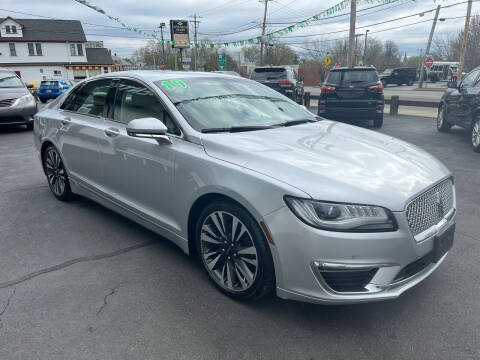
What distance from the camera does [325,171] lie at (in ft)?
8.18

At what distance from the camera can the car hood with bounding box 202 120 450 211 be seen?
2.36m

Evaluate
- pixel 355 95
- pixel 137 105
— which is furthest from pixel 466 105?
pixel 137 105

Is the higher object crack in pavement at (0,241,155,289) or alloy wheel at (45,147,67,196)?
alloy wheel at (45,147,67,196)

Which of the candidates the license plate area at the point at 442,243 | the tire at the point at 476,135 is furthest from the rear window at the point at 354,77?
the license plate area at the point at 442,243

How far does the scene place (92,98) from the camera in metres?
4.37

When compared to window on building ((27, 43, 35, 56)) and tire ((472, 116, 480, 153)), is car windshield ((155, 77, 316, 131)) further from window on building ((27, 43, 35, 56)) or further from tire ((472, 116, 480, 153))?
window on building ((27, 43, 35, 56))

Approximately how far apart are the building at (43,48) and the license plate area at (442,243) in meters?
56.1

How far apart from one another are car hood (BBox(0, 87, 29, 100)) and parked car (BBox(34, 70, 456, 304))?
819cm

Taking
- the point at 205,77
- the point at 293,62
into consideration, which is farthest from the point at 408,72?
the point at 205,77

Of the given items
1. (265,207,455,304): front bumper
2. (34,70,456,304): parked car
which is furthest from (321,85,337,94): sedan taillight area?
(265,207,455,304): front bumper

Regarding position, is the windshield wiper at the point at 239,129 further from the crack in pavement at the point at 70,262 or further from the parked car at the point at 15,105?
the parked car at the point at 15,105

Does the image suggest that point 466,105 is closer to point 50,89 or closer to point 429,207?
point 429,207

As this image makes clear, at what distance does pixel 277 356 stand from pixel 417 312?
1085mm

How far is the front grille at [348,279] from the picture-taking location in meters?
2.32
